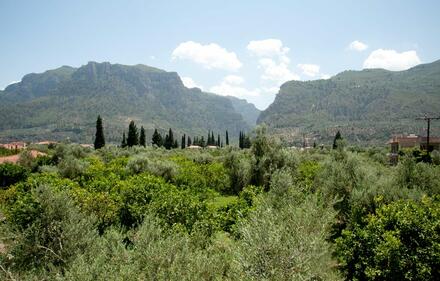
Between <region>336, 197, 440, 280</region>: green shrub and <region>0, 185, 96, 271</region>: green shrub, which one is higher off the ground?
<region>0, 185, 96, 271</region>: green shrub

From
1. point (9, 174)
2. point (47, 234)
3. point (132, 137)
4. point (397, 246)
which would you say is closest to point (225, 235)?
point (397, 246)

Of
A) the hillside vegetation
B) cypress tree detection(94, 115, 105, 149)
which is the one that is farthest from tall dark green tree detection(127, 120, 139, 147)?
the hillside vegetation

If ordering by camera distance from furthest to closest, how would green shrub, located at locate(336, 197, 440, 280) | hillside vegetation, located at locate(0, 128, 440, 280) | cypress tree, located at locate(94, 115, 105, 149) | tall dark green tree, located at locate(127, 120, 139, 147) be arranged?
tall dark green tree, located at locate(127, 120, 139, 147), cypress tree, located at locate(94, 115, 105, 149), green shrub, located at locate(336, 197, 440, 280), hillside vegetation, located at locate(0, 128, 440, 280)

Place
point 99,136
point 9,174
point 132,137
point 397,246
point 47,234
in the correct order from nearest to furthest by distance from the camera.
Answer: point 47,234
point 397,246
point 9,174
point 99,136
point 132,137

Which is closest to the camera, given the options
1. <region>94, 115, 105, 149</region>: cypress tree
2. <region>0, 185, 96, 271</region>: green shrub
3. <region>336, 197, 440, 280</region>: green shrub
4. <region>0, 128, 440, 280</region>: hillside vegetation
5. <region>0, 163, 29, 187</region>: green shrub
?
<region>0, 128, 440, 280</region>: hillside vegetation

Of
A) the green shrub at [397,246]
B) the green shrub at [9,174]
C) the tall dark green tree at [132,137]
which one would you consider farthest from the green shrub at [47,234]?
the tall dark green tree at [132,137]

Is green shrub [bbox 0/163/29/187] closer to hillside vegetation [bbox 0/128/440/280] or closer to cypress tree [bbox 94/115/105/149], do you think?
hillside vegetation [bbox 0/128/440/280]

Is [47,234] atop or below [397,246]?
atop

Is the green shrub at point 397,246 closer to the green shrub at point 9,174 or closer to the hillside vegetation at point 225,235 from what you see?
the hillside vegetation at point 225,235

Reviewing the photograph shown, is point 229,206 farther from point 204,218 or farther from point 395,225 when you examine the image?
point 395,225

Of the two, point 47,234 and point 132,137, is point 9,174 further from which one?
point 132,137

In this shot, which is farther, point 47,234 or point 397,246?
point 397,246

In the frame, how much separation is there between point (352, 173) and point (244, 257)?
15.4 metres

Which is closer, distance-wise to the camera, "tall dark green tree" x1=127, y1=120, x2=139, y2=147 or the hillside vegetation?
the hillside vegetation
